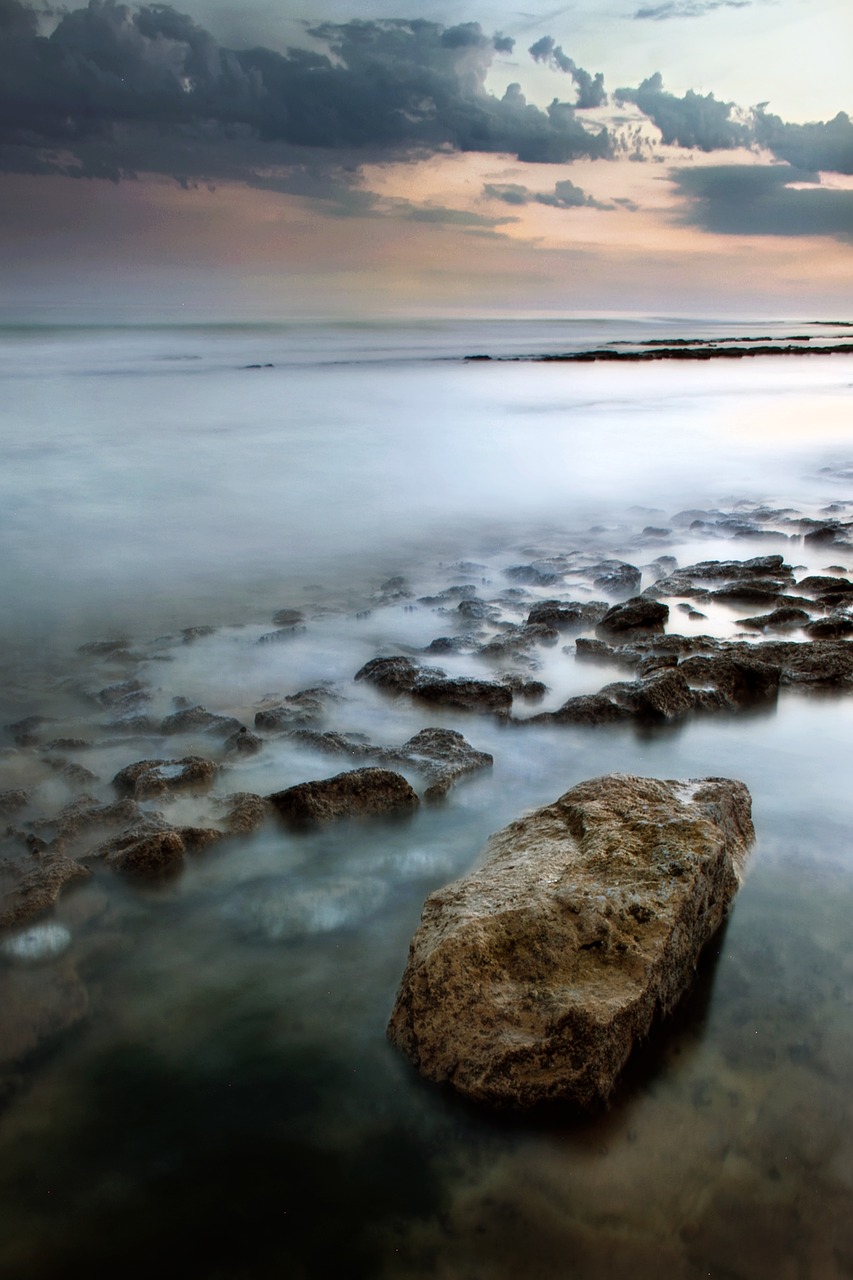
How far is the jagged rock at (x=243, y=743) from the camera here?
4.26 meters

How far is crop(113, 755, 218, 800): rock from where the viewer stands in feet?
12.7

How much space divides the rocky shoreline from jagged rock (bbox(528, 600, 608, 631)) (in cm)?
1

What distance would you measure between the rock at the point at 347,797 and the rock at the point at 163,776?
35 cm

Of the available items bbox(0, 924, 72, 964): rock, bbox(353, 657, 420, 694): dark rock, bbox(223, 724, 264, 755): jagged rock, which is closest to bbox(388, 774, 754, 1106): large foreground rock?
bbox(0, 924, 72, 964): rock

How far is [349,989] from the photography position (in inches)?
112

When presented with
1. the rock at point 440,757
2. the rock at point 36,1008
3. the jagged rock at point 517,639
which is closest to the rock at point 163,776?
the rock at point 440,757

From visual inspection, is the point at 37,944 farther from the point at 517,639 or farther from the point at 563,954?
the point at 517,639

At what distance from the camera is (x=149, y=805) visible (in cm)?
377

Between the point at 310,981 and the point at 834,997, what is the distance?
5.08ft

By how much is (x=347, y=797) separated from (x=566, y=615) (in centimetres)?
269

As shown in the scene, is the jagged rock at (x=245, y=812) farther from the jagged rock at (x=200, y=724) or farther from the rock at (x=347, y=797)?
the jagged rock at (x=200, y=724)

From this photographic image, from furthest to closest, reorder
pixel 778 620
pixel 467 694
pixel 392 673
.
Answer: pixel 778 620 < pixel 392 673 < pixel 467 694

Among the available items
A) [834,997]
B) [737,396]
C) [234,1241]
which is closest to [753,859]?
[834,997]

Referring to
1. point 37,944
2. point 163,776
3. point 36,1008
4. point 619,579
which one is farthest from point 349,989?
point 619,579
